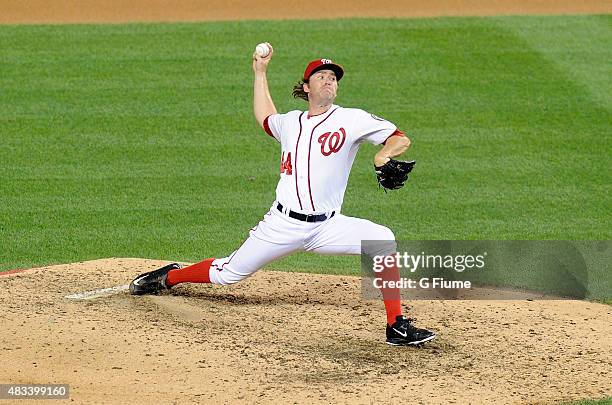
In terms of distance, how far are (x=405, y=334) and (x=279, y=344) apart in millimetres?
764

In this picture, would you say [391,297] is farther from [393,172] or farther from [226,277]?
[226,277]

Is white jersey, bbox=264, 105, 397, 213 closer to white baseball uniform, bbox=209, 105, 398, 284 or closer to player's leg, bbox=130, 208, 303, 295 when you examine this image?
white baseball uniform, bbox=209, 105, 398, 284

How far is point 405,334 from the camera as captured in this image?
281 inches

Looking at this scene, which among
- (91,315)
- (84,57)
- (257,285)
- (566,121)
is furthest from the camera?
(84,57)

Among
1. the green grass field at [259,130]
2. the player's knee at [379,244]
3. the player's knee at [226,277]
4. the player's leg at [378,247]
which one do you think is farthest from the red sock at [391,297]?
the green grass field at [259,130]

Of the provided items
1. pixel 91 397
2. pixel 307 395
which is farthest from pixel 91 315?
pixel 307 395

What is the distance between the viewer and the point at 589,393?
6.53 m

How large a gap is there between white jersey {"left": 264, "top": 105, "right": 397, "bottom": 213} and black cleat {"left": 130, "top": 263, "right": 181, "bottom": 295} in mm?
1136

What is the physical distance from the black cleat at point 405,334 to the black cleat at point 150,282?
1696mm

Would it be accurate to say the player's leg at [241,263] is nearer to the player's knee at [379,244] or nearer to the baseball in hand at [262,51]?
the player's knee at [379,244]

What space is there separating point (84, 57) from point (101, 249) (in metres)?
4.63

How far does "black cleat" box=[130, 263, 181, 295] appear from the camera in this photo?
8.00 meters

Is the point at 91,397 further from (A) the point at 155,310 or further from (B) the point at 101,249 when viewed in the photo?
(B) the point at 101,249

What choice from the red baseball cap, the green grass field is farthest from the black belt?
the green grass field
